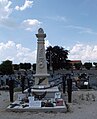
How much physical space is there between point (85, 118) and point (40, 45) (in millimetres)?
9546

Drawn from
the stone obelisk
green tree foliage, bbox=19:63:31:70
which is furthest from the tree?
the stone obelisk

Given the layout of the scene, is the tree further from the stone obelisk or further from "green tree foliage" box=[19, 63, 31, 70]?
the stone obelisk

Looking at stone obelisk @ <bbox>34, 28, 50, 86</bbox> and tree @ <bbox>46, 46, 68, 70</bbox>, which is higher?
tree @ <bbox>46, 46, 68, 70</bbox>

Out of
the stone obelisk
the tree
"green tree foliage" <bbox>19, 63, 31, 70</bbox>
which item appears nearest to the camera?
the stone obelisk

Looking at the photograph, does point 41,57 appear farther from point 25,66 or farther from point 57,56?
point 25,66

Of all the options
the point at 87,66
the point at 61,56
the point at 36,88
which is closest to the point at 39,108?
the point at 36,88

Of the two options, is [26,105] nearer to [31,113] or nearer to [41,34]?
[31,113]

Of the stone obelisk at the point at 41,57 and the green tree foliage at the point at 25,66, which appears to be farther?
the green tree foliage at the point at 25,66

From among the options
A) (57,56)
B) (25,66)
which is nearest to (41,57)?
(57,56)

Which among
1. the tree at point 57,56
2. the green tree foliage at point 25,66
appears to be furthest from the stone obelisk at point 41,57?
the green tree foliage at point 25,66

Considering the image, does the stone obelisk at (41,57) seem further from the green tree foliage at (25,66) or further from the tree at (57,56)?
the green tree foliage at (25,66)

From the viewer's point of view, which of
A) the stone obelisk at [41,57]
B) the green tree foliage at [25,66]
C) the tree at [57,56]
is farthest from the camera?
the green tree foliage at [25,66]

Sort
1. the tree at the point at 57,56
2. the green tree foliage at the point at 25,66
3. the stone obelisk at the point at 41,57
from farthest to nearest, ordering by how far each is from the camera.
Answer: the green tree foliage at the point at 25,66, the tree at the point at 57,56, the stone obelisk at the point at 41,57

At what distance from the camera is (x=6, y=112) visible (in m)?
14.6
